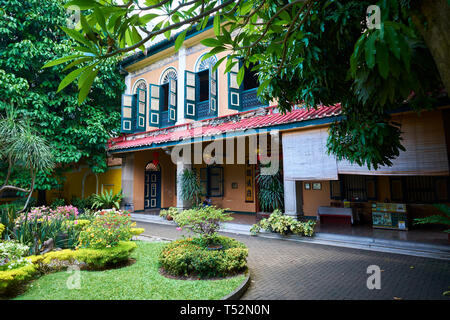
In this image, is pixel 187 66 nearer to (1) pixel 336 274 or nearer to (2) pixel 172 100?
(2) pixel 172 100

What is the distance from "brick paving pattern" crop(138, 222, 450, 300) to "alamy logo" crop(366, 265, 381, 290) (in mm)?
64

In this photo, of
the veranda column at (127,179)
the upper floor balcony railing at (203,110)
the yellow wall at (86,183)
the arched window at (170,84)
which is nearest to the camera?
the upper floor balcony railing at (203,110)

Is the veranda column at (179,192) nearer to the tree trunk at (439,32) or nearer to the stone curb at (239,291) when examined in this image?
the stone curb at (239,291)

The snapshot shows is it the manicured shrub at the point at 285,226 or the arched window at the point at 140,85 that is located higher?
the arched window at the point at 140,85

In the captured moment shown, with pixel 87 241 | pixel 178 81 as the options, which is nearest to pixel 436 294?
pixel 87 241

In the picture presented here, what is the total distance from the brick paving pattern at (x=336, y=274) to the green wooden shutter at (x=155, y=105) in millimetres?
8102

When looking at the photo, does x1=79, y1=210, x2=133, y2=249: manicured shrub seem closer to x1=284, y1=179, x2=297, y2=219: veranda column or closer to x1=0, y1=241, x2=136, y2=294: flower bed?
x1=0, y1=241, x2=136, y2=294: flower bed

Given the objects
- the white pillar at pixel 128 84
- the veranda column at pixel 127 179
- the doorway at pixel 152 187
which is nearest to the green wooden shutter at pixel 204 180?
the doorway at pixel 152 187

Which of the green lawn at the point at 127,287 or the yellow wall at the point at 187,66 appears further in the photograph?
the yellow wall at the point at 187,66

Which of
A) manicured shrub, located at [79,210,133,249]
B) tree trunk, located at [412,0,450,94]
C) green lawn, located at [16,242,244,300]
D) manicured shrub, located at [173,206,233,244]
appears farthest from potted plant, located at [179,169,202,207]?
tree trunk, located at [412,0,450,94]

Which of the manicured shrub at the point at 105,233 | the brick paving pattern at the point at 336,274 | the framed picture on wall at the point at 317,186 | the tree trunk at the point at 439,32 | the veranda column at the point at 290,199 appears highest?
Result: the tree trunk at the point at 439,32

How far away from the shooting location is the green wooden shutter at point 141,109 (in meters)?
13.0

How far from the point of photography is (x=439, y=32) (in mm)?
1391
